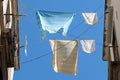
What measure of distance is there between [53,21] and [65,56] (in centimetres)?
120

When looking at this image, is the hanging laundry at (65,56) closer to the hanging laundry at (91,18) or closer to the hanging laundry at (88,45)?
the hanging laundry at (91,18)

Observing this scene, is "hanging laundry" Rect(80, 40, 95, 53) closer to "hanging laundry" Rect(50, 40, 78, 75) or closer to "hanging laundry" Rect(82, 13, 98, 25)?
"hanging laundry" Rect(82, 13, 98, 25)

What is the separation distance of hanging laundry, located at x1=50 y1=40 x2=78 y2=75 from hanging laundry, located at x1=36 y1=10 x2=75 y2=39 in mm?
466

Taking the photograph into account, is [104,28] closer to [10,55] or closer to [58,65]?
[58,65]

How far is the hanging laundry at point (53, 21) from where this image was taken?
14.3m

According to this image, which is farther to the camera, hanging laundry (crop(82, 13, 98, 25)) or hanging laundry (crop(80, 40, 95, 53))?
hanging laundry (crop(80, 40, 95, 53))

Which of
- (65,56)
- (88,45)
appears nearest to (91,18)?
(88,45)

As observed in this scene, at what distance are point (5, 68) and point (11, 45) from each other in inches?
29.5

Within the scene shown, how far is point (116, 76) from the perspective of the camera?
14188 millimetres

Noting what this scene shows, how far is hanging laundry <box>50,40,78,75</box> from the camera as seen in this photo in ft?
46.7

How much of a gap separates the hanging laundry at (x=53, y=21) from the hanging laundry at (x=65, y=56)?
47 cm

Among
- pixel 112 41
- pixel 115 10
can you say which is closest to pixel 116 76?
pixel 112 41

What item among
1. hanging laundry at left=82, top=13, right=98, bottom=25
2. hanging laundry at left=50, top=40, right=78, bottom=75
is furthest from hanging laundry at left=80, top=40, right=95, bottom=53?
hanging laundry at left=50, top=40, right=78, bottom=75

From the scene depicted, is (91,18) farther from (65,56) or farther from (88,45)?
(65,56)
